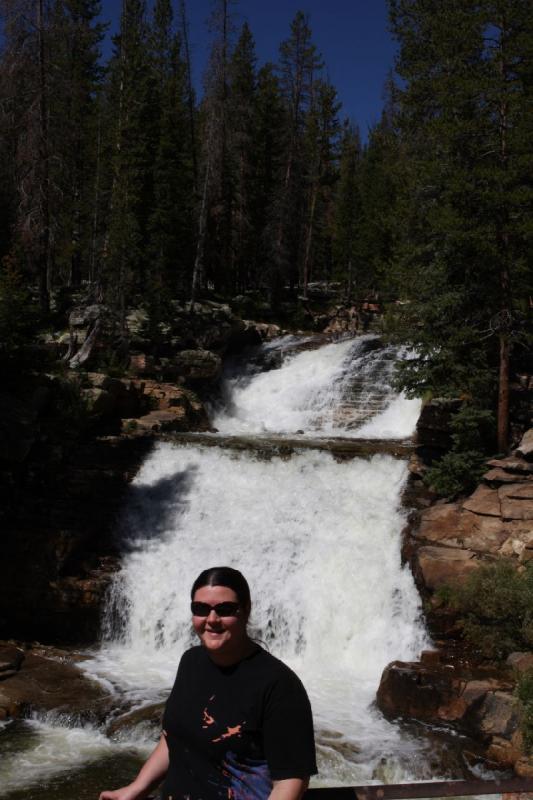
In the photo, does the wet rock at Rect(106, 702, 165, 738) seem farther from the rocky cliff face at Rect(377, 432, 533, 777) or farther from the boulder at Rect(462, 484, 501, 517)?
the boulder at Rect(462, 484, 501, 517)

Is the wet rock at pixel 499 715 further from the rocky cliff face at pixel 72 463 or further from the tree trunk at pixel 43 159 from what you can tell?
the tree trunk at pixel 43 159

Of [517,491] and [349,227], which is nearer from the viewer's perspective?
[517,491]

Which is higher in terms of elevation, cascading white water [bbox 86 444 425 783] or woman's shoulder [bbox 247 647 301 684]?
woman's shoulder [bbox 247 647 301 684]

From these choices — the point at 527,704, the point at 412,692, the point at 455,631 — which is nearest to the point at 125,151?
the point at 455,631

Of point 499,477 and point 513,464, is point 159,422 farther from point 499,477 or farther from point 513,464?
point 513,464

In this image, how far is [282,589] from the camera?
1342cm

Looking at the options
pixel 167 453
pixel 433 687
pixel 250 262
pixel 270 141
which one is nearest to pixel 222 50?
pixel 270 141

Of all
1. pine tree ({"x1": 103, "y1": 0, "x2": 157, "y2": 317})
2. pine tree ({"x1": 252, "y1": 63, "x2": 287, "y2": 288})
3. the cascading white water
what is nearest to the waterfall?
the cascading white water

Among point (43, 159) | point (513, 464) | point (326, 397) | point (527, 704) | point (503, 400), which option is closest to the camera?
point (527, 704)

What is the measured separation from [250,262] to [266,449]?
1007 inches

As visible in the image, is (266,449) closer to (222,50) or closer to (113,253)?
(113,253)

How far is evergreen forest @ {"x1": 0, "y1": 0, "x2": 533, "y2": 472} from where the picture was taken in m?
15.5

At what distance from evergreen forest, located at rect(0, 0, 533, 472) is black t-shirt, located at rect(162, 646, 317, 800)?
12787mm

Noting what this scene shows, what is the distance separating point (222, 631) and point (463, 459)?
13.0 m
